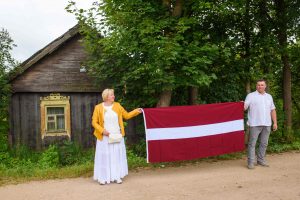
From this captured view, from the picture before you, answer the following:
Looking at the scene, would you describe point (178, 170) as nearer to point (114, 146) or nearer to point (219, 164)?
point (219, 164)

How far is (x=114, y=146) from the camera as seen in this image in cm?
827

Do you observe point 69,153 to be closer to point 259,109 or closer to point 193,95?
point 193,95

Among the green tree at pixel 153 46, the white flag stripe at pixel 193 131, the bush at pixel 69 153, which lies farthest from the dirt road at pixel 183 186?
the bush at pixel 69 153

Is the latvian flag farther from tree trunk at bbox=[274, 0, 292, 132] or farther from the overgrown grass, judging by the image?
tree trunk at bbox=[274, 0, 292, 132]

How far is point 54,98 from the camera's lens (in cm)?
1680

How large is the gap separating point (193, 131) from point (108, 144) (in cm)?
218

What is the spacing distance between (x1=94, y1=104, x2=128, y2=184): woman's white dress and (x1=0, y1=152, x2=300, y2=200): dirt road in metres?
0.20

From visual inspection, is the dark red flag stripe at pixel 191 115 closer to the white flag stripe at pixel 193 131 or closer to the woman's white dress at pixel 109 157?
the white flag stripe at pixel 193 131

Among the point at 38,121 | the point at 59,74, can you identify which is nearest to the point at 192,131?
the point at 59,74

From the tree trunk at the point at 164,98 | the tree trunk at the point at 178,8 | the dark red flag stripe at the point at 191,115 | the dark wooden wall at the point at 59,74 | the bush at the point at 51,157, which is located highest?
the tree trunk at the point at 178,8

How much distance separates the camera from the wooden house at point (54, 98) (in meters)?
16.4

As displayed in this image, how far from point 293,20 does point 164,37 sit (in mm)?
5103

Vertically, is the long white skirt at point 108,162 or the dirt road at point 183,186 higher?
the long white skirt at point 108,162

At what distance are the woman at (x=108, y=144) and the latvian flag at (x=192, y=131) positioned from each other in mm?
889
